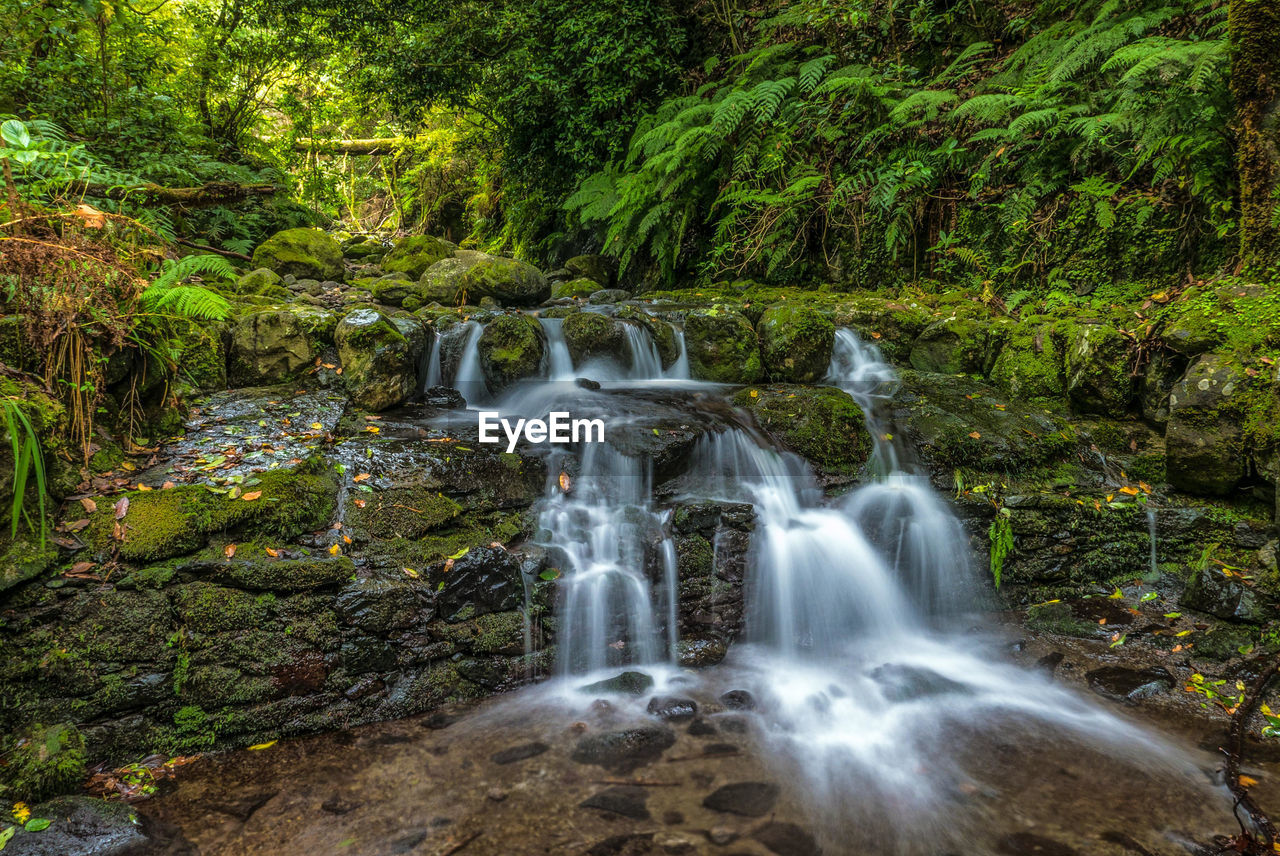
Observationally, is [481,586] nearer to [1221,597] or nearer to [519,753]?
[519,753]

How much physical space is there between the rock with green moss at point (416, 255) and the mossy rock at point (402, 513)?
7657 mm

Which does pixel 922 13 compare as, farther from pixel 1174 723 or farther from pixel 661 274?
pixel 1174 723

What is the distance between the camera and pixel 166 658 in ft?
9.90

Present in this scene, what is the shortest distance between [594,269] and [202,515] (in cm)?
878

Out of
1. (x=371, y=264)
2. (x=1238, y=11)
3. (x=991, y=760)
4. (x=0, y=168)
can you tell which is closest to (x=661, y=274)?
(x=371, y=264)

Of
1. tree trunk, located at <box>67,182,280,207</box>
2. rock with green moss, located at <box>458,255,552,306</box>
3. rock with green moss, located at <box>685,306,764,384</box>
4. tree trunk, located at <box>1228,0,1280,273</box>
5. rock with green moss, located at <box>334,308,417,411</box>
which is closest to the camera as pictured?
tree trunk, located at <box>1228,0,1280,273</box>

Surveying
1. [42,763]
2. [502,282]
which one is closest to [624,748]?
[42,763]

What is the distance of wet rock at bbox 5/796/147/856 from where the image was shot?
2320 mm

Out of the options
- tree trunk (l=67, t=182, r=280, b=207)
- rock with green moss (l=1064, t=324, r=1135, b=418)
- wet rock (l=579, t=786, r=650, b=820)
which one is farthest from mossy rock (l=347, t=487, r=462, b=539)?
rock with green moss (l=1064, t=324, r=1135, b=418)

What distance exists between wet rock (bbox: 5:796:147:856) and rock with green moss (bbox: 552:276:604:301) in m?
8.34

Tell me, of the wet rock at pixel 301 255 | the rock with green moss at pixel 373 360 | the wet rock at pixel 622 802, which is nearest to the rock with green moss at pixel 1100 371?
the wet rock at pixel 622 802

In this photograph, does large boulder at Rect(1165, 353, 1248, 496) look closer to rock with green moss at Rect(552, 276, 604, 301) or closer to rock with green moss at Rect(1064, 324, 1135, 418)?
rock with green moss at Rect(1064, 324, 1135, 418)

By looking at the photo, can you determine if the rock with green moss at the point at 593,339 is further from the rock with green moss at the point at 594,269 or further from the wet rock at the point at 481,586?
the rock with green moss at the point at 594,269

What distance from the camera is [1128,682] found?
3645 millimetres
